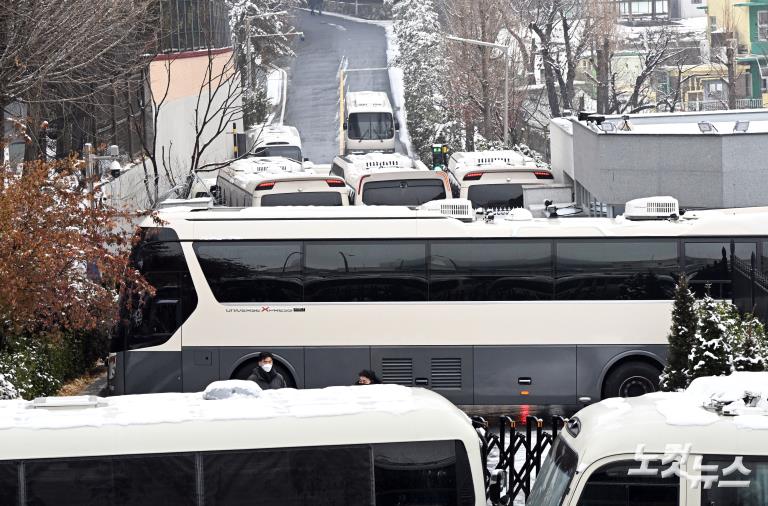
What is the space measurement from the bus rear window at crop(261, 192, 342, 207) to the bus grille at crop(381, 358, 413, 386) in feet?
24.9

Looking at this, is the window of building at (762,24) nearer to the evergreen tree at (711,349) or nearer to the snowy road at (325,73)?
the snowy road at (325,73)

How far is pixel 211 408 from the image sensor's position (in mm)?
11078

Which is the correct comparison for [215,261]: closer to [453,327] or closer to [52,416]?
[453,327]

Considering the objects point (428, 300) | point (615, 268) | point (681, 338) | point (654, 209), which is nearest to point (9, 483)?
point (681, 338)

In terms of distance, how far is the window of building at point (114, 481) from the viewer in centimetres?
1059

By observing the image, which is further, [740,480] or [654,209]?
[654,209]

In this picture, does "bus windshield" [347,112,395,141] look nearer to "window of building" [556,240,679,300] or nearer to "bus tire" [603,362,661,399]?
"window of building" [556,240,679,300]

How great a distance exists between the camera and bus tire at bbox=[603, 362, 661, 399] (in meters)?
19.7

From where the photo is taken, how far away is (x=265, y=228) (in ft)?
65.5

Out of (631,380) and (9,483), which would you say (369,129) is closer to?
(631,380)

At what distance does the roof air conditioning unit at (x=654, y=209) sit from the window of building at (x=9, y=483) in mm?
11820

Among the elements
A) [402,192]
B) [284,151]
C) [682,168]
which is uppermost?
[284,151]

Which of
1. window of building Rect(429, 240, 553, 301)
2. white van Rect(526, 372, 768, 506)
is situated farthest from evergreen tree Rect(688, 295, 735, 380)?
white van Rect(526, 372, 768, 506)

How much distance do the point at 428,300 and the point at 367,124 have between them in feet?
166
